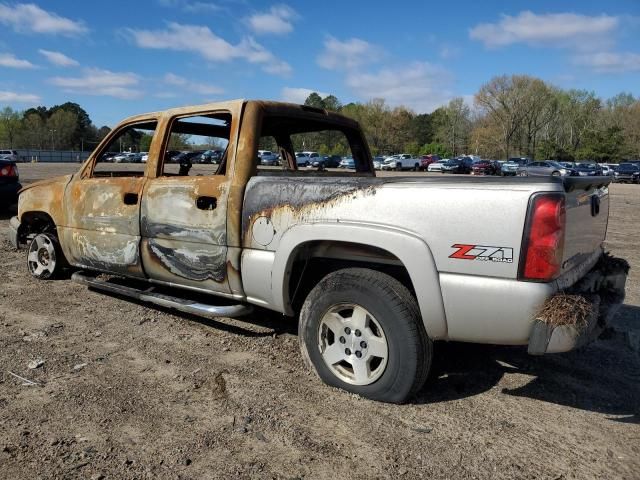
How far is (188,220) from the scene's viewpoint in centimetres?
416

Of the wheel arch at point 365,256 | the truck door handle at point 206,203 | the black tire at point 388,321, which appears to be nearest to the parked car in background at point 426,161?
the truck door handle at point 206,203

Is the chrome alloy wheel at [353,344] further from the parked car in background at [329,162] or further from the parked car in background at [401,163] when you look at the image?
the parked car in background at [401,163]

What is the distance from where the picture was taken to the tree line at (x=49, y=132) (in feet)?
331

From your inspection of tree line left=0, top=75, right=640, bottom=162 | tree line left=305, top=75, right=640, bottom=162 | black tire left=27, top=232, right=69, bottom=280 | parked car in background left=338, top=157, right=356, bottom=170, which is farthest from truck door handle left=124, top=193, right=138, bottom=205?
tree line left=305, top=75, right=640, bottom=162

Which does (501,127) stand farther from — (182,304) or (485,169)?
(182,304)

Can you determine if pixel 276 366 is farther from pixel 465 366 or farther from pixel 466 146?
pixel 466 146

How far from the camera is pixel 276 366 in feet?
13.0

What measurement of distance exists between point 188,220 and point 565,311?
2710mm

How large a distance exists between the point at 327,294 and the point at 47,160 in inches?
3356

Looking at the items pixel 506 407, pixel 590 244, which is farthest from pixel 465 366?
pixel 590 244

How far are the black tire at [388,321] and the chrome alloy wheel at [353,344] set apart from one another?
3cm

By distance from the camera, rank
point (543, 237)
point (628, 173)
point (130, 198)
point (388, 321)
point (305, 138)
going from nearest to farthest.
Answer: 1. point (543, 237)
2. point (388, 321)
3. point (130, 198)
4. point (305, 138)
5. point (628, 173)

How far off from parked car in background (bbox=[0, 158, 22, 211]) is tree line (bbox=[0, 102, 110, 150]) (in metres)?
93.9

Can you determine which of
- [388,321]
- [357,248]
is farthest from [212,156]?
[388,321]
